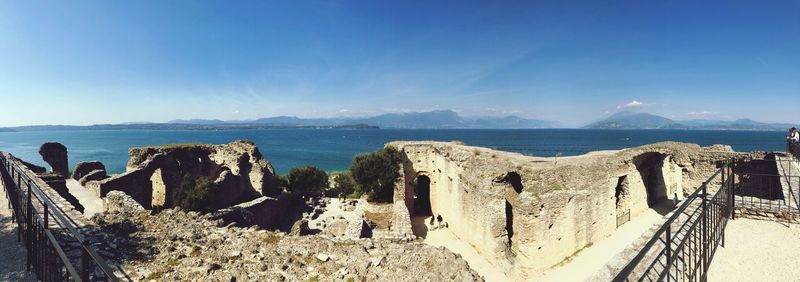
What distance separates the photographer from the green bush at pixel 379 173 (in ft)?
76.9

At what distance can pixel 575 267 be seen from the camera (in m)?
14.2

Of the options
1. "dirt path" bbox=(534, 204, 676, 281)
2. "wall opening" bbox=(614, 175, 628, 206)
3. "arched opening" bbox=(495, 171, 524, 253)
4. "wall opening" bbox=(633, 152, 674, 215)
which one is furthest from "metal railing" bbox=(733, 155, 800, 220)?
"arched opening" bbox=(495, 171, 524, 253)

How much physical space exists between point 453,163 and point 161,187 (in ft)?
61.5

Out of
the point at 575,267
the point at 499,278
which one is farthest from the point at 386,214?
the point at 575,267

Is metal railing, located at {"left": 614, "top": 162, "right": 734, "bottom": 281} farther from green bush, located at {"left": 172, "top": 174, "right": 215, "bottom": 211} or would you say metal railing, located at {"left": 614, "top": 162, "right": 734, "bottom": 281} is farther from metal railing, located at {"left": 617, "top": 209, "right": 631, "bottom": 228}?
green bush, located at {"left": 172, "top": 174, "right": 215, "bottom": 211}

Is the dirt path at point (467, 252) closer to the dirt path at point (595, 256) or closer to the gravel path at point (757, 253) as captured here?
the dirt path at point (595, 256)

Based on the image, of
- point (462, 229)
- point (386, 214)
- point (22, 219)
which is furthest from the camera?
point (386, 214)

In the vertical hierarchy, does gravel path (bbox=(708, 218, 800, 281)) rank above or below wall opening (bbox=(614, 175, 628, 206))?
above

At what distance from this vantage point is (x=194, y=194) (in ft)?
58.6

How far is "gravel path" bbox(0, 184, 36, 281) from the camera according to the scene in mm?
5707

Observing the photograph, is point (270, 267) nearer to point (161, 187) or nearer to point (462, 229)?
point (462, 229)

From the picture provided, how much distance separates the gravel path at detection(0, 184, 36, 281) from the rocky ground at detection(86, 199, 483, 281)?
116 centimetres

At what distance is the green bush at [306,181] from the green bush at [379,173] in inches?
256

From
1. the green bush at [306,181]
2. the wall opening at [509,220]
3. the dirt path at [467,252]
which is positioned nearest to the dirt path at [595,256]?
the dirt path at [467,252]
